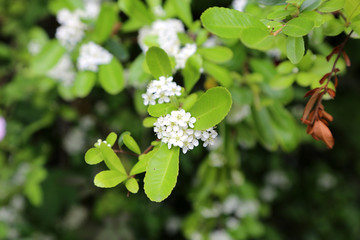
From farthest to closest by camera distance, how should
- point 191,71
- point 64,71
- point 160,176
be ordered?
point 64,71 < point 191,71 < point 160,176

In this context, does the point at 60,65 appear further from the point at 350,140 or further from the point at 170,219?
the point at 350,140

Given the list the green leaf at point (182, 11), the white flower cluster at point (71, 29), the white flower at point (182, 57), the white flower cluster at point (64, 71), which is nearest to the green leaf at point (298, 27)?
the white flower at point (182, 57)

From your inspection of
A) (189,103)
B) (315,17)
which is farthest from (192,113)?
(315,17)

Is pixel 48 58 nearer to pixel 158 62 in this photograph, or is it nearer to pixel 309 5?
pixel 158 62

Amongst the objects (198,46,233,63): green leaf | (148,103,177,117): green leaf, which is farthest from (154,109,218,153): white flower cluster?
(198,46,233,63): green leaf

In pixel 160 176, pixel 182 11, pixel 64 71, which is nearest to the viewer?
pixel 160 176

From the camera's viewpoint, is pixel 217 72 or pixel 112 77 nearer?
pixel 217 72
